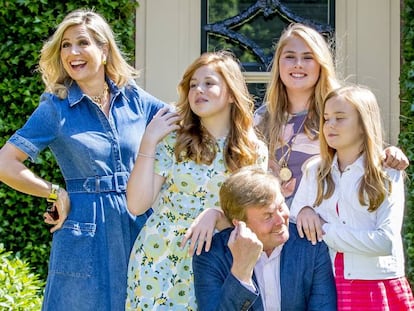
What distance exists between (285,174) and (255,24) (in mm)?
2696

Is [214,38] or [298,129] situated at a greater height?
[214,38]

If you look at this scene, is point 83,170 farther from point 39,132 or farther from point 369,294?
point 369,294

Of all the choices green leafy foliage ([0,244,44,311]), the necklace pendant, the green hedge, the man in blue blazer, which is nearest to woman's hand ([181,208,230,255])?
the man in blue blazer

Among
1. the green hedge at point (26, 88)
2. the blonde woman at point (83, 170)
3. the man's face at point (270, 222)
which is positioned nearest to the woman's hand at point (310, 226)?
the man's face at point (270, 222)

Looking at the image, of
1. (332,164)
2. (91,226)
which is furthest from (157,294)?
(332,164)

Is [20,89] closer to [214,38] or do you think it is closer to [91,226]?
[214,38]

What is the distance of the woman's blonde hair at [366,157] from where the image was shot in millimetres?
3268

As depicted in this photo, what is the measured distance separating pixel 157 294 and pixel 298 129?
1046 millimetres

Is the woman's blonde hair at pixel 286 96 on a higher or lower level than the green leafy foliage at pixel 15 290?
higher

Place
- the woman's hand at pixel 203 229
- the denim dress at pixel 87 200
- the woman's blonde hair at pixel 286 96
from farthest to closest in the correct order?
1. the woman's blonde hair at pixel 286 96
2. the denim dress at pixel 87 200
3. the woman's hand at pixel 203 229

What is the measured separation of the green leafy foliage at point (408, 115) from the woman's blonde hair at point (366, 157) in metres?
2.38

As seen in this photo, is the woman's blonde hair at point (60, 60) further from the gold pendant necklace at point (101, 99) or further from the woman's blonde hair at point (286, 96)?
the woman's blonde hair at point (286, 96)

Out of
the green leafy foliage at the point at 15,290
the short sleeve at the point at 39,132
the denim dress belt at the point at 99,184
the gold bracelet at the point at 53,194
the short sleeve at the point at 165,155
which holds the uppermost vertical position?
the short sleeve at the point at 39,132

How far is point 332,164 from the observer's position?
11.3 ft
